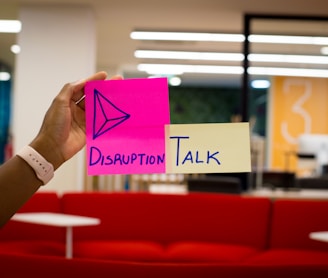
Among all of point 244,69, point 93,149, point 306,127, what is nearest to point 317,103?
point 306,127

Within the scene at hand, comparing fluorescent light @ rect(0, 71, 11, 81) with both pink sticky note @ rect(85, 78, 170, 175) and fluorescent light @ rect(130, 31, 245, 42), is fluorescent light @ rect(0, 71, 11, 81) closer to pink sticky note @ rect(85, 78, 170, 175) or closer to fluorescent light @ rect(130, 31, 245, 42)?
fluorescent light @ rect(130, 31, 245, 42)

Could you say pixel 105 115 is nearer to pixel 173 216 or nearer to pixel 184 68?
pixel 173 216

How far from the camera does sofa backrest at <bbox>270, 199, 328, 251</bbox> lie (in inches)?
196

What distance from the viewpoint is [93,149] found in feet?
3.50

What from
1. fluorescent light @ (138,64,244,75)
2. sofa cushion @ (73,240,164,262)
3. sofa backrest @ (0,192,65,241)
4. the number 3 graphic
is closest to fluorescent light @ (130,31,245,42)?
the number 3 graphic

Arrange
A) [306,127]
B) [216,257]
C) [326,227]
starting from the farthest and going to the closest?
[306,127] → [326,227] → [216,257]

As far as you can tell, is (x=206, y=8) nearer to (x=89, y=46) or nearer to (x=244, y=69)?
(x=244, y=69)

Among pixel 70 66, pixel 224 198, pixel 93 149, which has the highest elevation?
pixel 70 66

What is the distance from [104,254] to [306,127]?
6746 millimetres

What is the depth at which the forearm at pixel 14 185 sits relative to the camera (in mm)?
1098

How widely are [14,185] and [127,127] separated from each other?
24 centimetres

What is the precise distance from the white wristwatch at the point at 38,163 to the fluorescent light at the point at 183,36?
795cm

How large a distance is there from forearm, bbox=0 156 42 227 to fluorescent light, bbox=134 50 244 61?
31.5 ft

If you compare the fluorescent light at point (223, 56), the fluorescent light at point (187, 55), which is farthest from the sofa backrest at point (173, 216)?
the fluorescent light at point (187, 55)
